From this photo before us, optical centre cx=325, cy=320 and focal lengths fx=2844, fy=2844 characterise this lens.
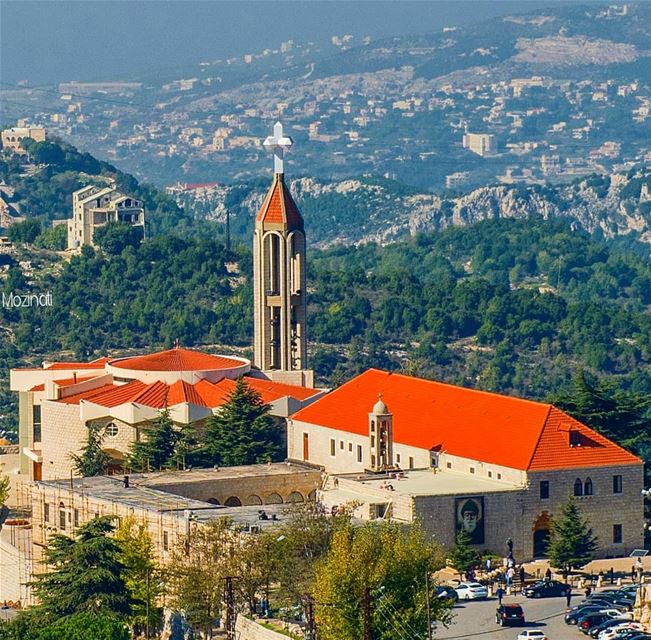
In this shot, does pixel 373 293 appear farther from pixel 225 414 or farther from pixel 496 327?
pixel 225 414

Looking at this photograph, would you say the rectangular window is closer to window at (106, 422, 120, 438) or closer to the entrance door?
window at (106, 422, 120, 438)

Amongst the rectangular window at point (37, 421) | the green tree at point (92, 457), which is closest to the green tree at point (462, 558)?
the green tree at point (92, 457)

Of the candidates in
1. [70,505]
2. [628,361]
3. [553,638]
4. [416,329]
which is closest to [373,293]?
[416,329]

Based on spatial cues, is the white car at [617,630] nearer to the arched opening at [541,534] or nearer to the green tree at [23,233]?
the arched opening at [541,534]

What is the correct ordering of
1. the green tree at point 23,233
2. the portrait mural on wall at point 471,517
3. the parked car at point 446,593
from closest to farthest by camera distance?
the parked car at point 446,593 < the portrait mural on wall at point 471,517 < the green tree at point 23,233

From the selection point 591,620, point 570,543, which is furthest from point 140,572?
point 570,543

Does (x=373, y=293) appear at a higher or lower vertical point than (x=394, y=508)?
higher

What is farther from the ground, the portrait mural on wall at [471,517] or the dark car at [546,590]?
the portrait mural on wall at [471,517]
